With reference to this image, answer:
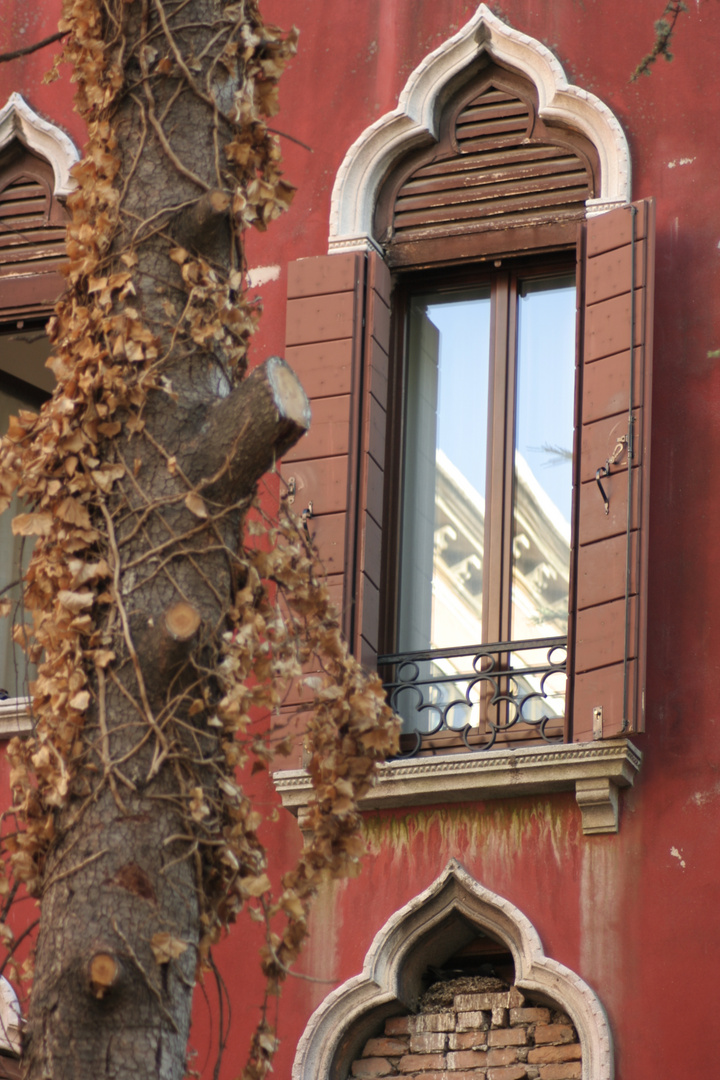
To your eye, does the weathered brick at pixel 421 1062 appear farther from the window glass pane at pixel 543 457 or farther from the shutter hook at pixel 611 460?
the shutter hook at pixel 611 460

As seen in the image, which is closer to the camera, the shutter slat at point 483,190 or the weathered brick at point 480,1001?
the weathered brick at point 480,1001

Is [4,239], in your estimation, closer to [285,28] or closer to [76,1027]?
[285,28]

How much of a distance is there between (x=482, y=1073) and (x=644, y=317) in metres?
2.89

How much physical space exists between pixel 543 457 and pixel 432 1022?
2.36m

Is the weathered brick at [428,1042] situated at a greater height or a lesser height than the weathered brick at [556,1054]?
greater

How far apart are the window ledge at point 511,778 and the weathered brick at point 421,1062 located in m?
0.91

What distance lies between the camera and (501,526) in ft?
26.3

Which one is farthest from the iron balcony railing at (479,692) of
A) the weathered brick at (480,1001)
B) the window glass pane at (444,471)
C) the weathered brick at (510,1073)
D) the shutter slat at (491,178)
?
the shutter slat at (491,178)

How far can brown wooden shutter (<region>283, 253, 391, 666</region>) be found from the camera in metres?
7.75

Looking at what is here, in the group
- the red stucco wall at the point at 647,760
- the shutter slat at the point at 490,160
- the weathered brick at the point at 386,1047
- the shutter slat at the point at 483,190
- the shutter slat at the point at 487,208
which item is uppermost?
the shutter slat at the point at 490,160

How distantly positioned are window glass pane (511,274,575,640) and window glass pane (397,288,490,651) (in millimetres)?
160

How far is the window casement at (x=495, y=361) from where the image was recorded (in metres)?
7.43

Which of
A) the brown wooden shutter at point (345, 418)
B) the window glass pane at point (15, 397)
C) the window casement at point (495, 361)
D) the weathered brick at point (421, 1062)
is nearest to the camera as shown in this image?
the weathered brick at point (421, 1062)

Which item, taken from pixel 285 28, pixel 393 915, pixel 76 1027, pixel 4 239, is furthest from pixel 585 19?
pixel 76 1027
